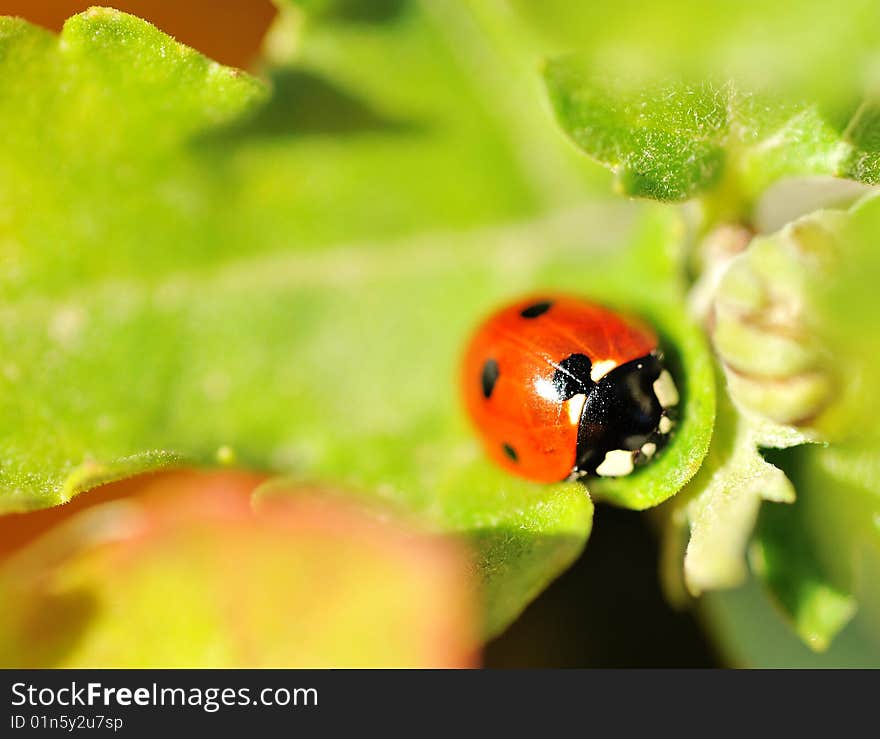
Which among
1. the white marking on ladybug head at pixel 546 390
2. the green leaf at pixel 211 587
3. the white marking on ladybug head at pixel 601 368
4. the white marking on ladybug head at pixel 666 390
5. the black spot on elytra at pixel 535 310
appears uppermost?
the black spot on elytra at pixel 535 310

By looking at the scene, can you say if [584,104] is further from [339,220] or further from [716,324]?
[339,220]

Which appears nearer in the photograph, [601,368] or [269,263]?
[601,368]

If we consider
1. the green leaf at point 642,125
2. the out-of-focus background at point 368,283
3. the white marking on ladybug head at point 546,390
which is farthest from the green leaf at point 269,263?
the green leaf at point 642,125

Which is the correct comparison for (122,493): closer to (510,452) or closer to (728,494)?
(510,452)

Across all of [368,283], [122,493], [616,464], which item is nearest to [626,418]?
[616,464]

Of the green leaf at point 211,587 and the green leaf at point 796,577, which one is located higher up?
the green leaf at point 796,577

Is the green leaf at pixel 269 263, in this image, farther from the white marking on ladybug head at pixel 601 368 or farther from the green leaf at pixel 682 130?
the green leaf at pixel 682 130

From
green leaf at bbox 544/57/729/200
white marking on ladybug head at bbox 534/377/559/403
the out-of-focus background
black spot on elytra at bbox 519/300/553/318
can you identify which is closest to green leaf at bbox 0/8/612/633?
the out-of-focus background
